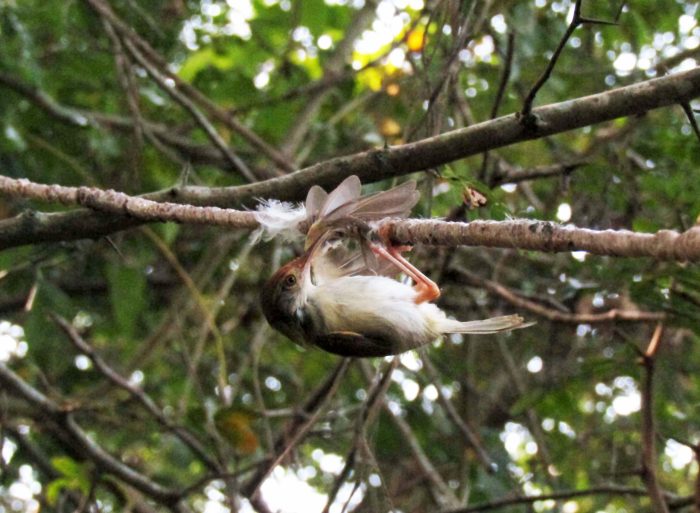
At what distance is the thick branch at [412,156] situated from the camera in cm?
212

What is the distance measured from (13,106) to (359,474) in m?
2.92

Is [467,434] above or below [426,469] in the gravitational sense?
above

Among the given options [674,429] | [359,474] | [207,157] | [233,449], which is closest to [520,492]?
[674,429]

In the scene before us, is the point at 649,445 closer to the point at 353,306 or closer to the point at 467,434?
the point at 353,306

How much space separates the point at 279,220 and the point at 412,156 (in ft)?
1.44

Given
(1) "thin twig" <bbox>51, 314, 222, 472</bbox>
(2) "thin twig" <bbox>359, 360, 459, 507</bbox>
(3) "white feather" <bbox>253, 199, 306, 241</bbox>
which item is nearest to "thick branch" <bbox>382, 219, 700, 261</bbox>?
(3) "white feather" <bbox>253, 199, 306, 241</bbox>

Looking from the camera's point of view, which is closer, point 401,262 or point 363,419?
point 401,262

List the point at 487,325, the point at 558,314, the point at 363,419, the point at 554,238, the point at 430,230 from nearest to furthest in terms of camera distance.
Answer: the point at 554,238, the point at 430,230, the point at 487,325, the point at 363,419, the point at 558,314

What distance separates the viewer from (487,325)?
8.25 ft

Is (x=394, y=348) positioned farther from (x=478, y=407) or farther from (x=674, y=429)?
(x=478, y=407)

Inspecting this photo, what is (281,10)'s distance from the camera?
18.3 ft

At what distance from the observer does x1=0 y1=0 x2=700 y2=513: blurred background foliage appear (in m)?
4.11

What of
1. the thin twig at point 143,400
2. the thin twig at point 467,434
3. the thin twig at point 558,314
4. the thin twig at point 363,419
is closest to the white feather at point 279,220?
the thin twig at point 363,419

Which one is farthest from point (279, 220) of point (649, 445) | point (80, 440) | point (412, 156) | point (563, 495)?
point (80, 440)
